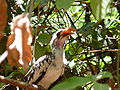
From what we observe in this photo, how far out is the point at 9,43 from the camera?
0.47 meters

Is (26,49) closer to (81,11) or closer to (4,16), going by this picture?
(4,16)

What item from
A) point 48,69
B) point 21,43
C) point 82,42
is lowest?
point 48,69

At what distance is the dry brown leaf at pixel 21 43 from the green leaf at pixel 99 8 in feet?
0.62

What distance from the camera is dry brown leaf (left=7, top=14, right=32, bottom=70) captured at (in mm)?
450

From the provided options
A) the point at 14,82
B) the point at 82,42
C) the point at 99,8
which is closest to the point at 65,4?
the point at 99,8

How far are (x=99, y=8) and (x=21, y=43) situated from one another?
8.7 inches

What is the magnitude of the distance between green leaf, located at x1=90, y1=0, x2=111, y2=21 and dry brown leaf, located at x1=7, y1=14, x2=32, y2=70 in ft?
0.62

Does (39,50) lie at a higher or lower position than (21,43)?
lower

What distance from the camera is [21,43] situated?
451 mm

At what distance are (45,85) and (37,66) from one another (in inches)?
5.9

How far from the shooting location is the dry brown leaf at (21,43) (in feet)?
1.48

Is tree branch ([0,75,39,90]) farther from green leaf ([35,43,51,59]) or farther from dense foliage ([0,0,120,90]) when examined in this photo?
green leaf ([35,43,51,59])

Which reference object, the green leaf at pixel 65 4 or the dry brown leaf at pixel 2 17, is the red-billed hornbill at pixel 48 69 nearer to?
the green leaf at pixel 65 4

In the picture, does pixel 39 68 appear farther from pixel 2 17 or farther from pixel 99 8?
pixel 2 17
